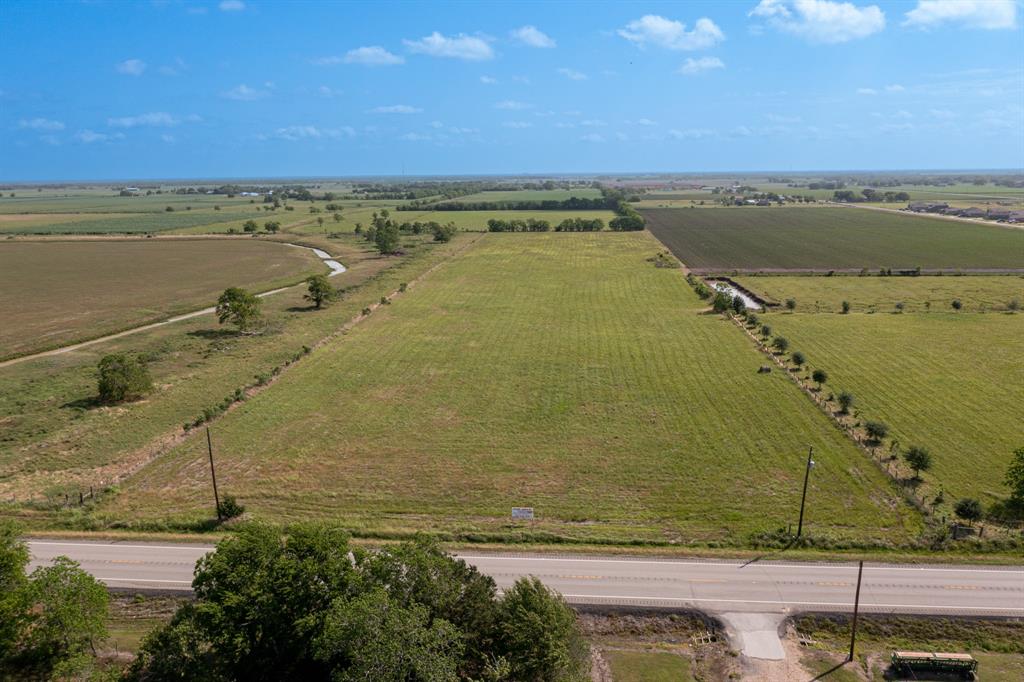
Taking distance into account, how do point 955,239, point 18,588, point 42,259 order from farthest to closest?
point 955,239 → point 42,259 → point 18,588

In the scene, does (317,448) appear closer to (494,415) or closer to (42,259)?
(494,415)

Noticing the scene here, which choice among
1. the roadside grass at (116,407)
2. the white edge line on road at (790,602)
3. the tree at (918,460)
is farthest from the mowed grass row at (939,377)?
the roadside grass at (116,407)

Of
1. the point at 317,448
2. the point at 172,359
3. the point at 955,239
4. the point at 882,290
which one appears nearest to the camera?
the point at 317,448

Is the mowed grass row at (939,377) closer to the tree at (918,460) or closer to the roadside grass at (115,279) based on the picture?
the tree at (918,460)

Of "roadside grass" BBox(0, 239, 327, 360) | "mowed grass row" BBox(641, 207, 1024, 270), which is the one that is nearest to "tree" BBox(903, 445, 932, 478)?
"mowed grass row" BBox(641, 207, 1024, 270)

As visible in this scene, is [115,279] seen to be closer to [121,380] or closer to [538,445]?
[121,380]

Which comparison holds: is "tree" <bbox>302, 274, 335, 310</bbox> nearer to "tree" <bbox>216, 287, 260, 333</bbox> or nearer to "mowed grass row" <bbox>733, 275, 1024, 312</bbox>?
"tree" <bbox>216, 287, 260, 333</bbox>

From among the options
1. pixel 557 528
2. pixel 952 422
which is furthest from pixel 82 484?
pixel 952 422
